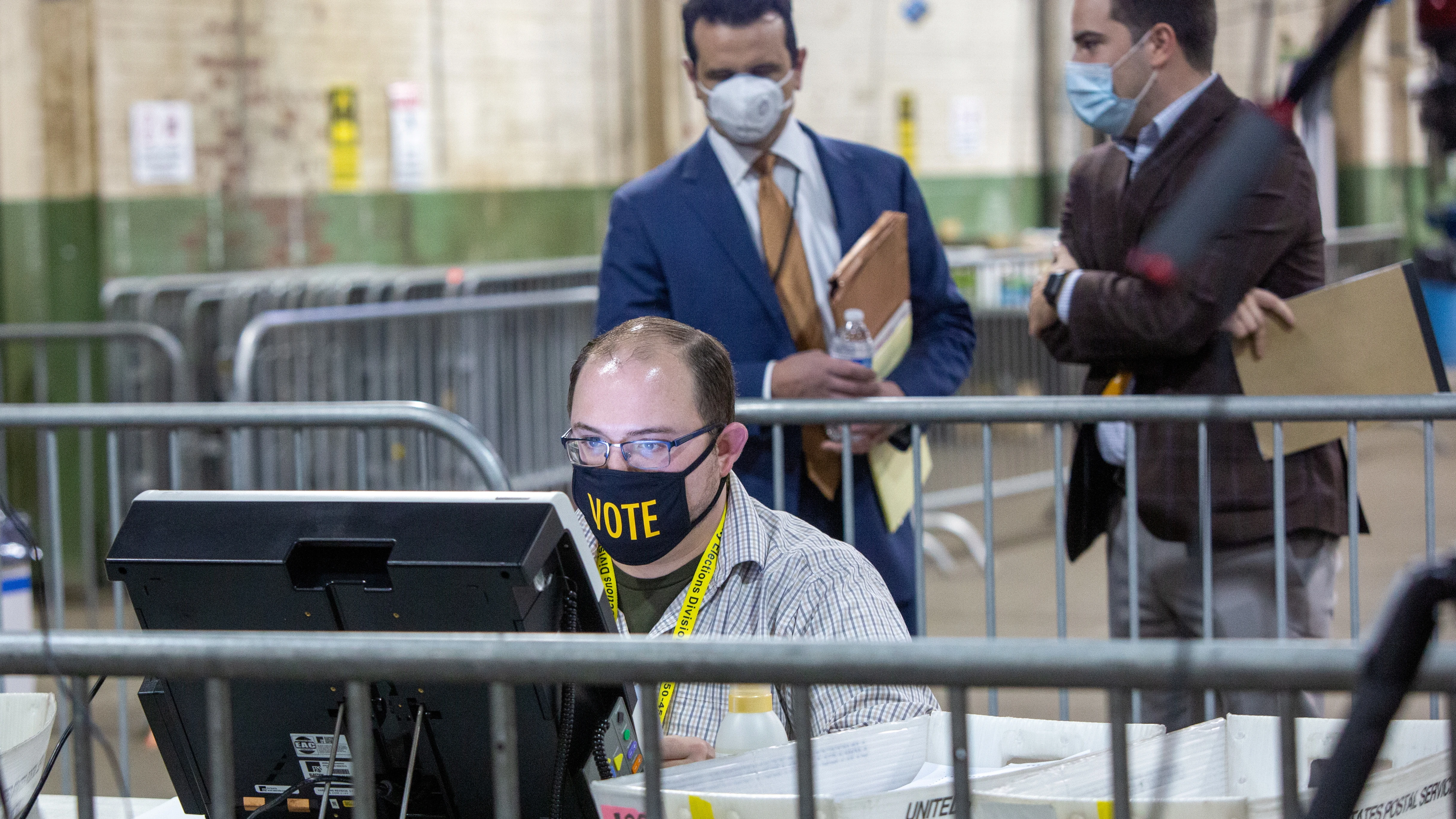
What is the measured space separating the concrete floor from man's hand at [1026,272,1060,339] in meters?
1.01

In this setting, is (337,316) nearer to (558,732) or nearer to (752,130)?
(752,130)

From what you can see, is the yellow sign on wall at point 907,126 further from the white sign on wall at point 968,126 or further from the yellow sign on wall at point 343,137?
the yellow sign on wall at point 343,137

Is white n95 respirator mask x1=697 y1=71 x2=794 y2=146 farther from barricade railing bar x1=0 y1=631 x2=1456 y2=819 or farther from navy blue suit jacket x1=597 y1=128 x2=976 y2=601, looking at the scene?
barricade railing bar x1=0 y1=631 x2=1456 y2=819

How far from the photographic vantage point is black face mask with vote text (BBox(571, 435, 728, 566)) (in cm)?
226

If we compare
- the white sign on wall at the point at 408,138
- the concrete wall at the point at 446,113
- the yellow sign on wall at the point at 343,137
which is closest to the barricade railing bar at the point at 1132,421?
the concrete wall at the point at 446,113

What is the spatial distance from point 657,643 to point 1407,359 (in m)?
2.41

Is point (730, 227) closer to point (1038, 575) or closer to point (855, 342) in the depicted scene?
point (855, 342)

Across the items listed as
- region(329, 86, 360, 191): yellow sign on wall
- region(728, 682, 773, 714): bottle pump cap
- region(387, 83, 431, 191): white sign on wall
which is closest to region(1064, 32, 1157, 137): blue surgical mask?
region(728, 682, 773, 714): bottle pump cap

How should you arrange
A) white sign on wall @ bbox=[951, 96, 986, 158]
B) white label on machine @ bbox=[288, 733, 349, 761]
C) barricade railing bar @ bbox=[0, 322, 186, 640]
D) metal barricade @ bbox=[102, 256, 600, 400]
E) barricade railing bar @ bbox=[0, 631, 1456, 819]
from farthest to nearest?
white sign on wall @ bbox=[951, 96, 986, 158] < metal barricade @ bbox=[102, 256, 600, 400] < barricade railing bar @ bbox=[0, 322, 186, 640] < white label on machine @ bbox=[288, 733, 349, 761] < barricade railing bar @ bbox=[0, 631, 1456, 819]

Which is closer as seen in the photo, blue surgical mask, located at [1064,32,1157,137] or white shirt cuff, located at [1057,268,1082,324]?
blue surgical mask, located at [1064,32,1157,137]

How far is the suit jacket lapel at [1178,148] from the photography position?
314cm

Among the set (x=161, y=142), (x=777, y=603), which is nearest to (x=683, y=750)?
(x=777, y=603)

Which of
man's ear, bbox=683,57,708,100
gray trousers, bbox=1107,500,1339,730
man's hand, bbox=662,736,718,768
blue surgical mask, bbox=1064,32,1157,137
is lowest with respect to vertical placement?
gray trousers, bbox=1107,500,1339,730

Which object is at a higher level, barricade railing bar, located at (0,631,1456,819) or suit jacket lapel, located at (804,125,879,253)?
suit jacket lapel, located at (804,125,879,253)
